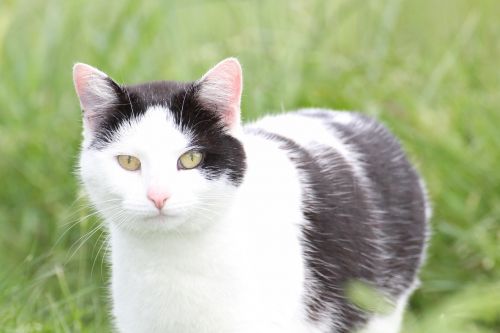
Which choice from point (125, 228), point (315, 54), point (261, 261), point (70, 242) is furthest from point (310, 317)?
point (315, 54)

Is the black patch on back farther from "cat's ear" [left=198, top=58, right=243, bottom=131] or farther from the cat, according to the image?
"cat's ear" [left=198, top=58, right=243, bottom=131]

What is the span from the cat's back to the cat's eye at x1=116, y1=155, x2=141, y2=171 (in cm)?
58

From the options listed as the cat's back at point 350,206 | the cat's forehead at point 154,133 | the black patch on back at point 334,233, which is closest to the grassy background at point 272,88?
the cat's back at point 350,206

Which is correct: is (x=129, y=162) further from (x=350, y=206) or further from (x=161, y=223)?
(x=350, y=206)

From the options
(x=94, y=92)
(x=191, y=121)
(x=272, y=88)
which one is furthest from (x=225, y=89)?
(x=272, y=88)

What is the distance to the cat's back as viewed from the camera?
9.21ft

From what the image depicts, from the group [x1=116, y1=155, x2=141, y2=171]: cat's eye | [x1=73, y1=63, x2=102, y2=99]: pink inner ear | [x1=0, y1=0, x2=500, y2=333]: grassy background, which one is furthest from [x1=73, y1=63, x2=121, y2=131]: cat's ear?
[x1=0, y1=0, x2=500, y2=333]: grassy background

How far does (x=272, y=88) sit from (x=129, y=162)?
186cm

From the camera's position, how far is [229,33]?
4.99 metres

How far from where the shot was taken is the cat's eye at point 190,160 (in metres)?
2.41

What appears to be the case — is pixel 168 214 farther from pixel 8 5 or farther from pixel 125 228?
pixel 8 5

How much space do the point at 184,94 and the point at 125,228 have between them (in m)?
0.38

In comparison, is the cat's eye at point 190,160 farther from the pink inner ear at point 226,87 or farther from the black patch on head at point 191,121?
the pink inner ear at point 226,87

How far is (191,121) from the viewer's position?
248 centimetres
